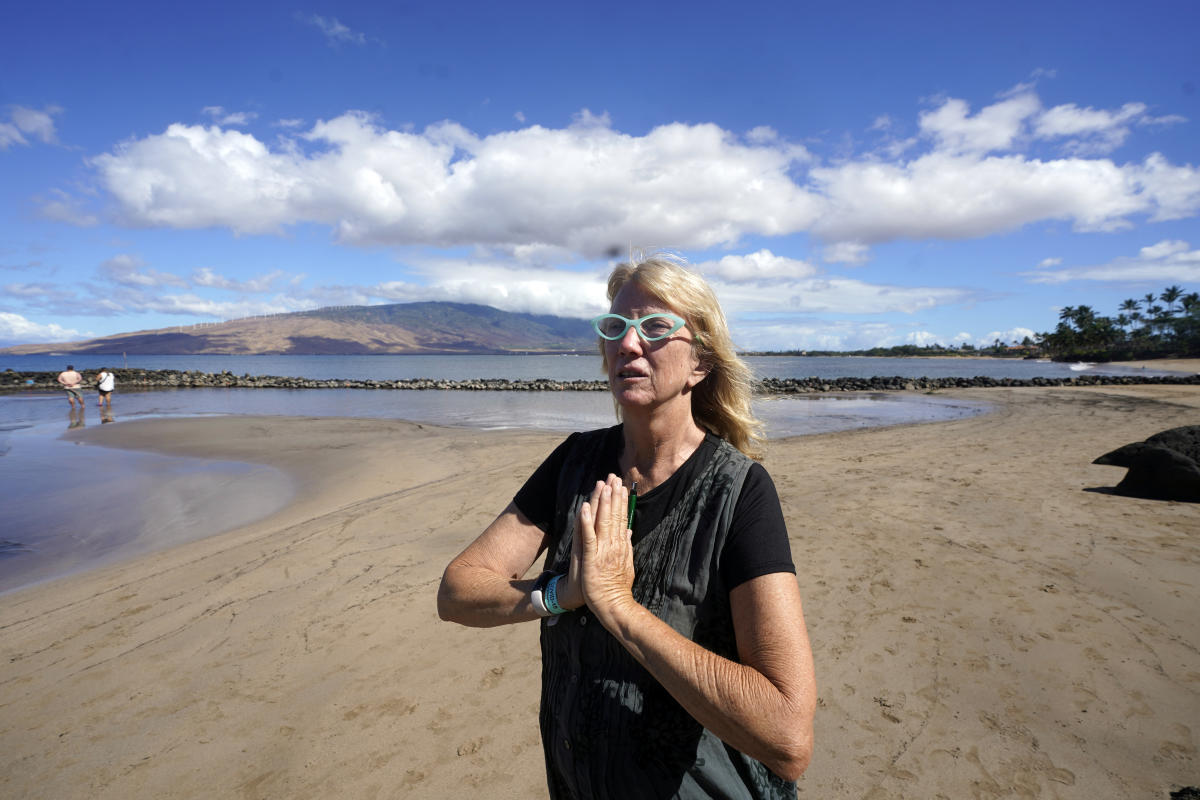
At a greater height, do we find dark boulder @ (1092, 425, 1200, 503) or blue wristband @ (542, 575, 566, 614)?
blue wristband @ (542, 575, 566, 614)

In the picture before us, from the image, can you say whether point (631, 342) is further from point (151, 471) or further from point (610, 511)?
point (151, 471)

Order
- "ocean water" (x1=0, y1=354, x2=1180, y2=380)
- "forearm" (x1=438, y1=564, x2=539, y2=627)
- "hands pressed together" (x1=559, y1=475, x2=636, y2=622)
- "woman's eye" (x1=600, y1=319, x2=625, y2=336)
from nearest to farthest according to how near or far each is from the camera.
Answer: "hands pressed together" (x1=559, y1=475, x2=636, y2=622), "forearm" (x1=438, y1=564, x2=539, y2=627), "woman's eye" (x1=600, y1=319, x2=625, y2=336), "ocean water" (x1=0, y1=354, x2=1180, y2=380)

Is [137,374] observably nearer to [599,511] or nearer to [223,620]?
[223,620]

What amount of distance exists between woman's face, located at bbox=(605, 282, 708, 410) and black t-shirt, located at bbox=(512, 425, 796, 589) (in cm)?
19

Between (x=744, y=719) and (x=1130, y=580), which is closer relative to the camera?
(x=744, y=719)

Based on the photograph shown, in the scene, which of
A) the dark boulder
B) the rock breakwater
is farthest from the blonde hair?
the rock breakwater

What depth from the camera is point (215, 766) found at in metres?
3.42

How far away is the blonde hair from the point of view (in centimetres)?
187

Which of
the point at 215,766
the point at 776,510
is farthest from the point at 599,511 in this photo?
the point at 215,766

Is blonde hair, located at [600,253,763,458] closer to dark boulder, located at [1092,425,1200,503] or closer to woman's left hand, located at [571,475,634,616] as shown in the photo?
woman's left hand, located at [571,475,634,616]

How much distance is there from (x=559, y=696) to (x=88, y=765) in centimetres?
367

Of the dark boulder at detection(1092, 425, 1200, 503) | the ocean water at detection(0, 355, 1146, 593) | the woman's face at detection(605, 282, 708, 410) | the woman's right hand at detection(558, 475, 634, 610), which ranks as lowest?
the ocean water at detection(0, 355, 1146, 593)

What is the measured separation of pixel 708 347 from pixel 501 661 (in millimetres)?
3414

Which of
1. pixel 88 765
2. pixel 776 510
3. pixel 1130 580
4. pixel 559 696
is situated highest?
pixel 776 510
